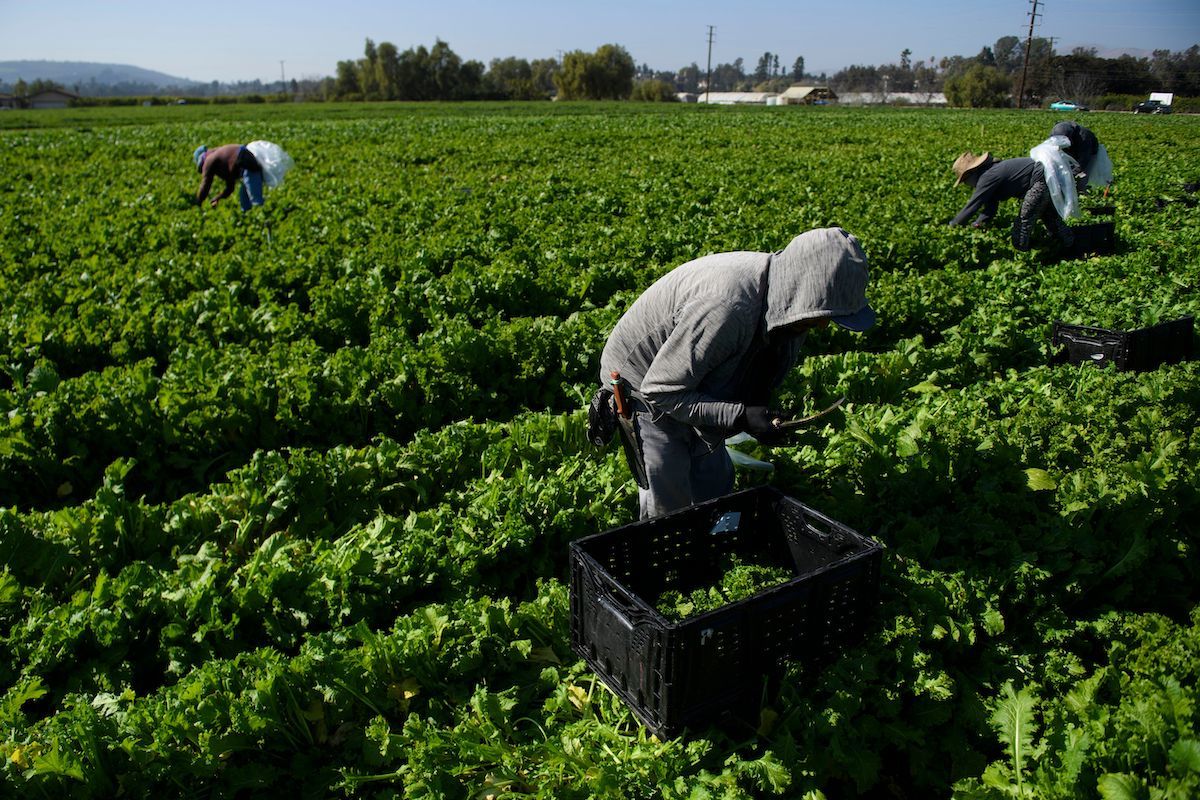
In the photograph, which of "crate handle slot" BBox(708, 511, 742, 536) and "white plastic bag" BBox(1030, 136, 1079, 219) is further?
"white plastic bag" BBox(1030, 136, 1079, 219)

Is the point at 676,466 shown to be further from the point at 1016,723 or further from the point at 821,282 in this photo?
the point at 1016,723

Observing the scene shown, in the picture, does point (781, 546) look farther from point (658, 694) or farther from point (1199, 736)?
point (1199, 736)

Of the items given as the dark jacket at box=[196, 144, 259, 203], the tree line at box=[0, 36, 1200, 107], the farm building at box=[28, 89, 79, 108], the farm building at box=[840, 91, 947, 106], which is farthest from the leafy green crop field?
the farm building at box=[28, 89, 79, 108]

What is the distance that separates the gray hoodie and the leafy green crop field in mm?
1195

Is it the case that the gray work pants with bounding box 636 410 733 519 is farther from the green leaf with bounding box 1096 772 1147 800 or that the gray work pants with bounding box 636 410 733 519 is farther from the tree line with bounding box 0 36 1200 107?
the tree line with bounding box 0 36 1200 107

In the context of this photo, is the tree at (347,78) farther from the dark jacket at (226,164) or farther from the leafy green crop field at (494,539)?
the leafy green crop field at (494,539)

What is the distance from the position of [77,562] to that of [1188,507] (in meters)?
6.40

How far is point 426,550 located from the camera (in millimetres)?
4270

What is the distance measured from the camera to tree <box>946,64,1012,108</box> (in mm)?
87938

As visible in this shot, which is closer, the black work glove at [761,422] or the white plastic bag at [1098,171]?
the black work glove at [761,422]

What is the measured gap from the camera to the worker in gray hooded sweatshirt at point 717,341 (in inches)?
124

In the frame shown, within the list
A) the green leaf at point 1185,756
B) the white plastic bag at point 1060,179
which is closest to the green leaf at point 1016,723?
the green leaf at point 1185,756

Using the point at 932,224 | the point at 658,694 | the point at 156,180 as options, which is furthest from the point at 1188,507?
the point at 156,180

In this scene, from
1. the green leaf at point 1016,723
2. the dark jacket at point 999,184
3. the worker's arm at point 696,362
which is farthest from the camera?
the dark jacket at point 999,184
